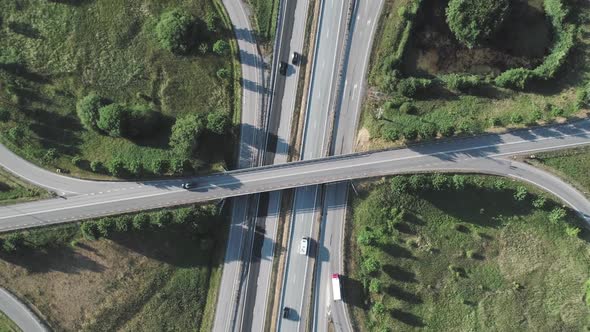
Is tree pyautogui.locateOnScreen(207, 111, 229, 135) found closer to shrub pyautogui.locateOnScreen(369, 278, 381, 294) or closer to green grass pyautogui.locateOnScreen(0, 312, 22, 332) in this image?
shrub pyautogui.locateOnScreen(369, 278, 381, 294)

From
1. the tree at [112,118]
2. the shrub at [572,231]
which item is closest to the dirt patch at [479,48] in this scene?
the shrub at [572,231]

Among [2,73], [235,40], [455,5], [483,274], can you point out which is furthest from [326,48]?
[2,73]

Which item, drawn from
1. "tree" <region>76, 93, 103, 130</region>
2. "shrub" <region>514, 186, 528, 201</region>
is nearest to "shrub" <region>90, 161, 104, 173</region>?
"tree" <region>76, 93, 103, 130</region>

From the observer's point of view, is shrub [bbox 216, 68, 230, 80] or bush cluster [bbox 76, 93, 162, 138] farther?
shrub [bbox 216, 68, 230, 80]

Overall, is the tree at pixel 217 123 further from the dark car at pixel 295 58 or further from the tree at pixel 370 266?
the tree at pixel 370 266

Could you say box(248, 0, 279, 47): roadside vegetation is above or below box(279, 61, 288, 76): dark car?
above
